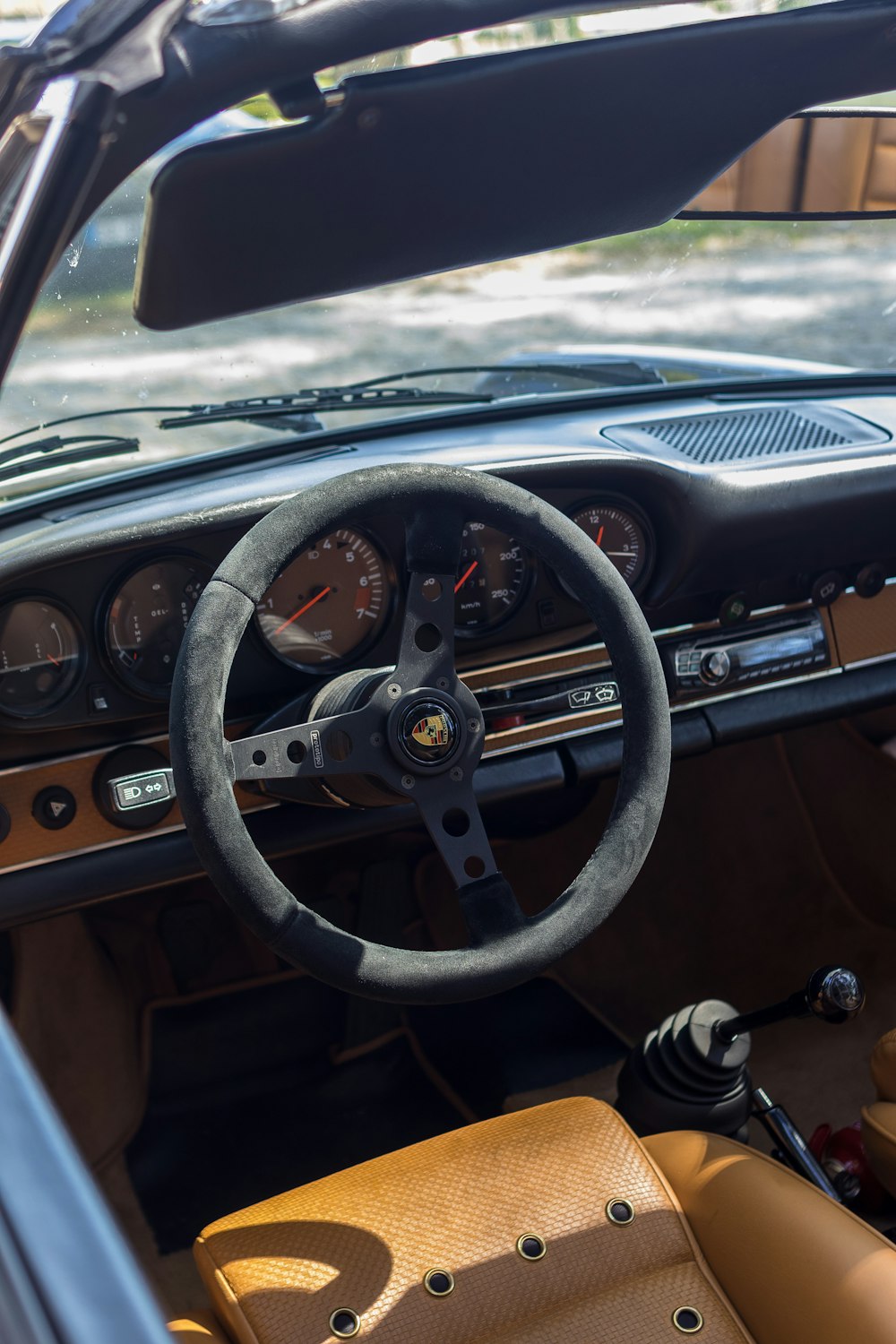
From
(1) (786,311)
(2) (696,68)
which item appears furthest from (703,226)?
(1) (786,311)

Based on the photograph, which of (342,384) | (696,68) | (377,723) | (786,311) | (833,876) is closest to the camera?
(696,68)

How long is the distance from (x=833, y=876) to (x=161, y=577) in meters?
1.96

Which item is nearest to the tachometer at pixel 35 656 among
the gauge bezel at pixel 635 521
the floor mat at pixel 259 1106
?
the gauge bezel at pixel 635 521

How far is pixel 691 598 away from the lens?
2.54 metres

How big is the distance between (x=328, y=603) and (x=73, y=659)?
17.0 inches

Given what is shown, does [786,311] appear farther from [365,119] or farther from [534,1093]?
[365,119]

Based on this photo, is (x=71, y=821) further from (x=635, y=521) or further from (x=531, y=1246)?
(x=635, y=521)

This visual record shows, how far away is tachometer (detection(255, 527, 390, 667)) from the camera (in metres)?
2.16

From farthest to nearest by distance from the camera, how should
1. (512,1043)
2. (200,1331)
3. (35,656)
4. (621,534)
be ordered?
(512,1043)
(621,534)
(35,656)
(200,1331)

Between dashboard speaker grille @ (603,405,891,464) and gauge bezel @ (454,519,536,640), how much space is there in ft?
1.01

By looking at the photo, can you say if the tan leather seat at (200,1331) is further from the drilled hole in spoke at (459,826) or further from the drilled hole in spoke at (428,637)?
the drilled hole in spoke at (428,637)

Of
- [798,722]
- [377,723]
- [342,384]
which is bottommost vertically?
[798,722]

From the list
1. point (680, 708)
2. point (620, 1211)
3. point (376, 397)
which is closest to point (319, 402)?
point (376, 397)

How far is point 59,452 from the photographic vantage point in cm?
221
